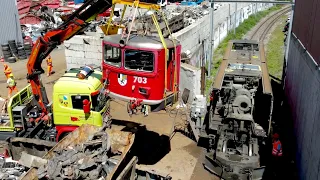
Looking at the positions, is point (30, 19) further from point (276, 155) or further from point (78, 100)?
point (276, 155)

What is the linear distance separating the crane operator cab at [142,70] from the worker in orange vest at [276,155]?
12.9 ft

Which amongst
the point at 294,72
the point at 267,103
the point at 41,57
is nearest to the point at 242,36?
the point at 294,72

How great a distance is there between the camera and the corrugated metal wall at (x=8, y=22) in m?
25.0

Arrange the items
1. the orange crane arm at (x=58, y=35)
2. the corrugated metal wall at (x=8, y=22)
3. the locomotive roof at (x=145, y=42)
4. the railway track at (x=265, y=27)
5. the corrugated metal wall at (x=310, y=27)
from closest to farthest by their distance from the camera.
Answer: the locomotive roof at (x=145, y=42) < the corrugated metal wall at (x=310, y=27) < the orange crane arm at (x=58, y=35) < the corrugated metal wall at (x=8, y=22) < the railway track at (x=265, y=27)

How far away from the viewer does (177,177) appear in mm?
11250

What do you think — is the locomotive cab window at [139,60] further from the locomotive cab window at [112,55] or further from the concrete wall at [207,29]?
the concrete wall at [207,29]

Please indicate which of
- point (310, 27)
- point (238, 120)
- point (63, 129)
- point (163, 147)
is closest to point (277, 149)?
point (238, 120)

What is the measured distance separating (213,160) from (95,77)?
5075 millimetres

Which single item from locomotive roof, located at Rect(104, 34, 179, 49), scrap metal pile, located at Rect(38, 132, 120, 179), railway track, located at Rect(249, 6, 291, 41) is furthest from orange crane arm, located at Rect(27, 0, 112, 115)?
railway track, located at Rect(249, 6, 291, 41)

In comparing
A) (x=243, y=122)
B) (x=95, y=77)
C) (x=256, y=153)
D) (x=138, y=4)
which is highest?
(x=138, y=4)

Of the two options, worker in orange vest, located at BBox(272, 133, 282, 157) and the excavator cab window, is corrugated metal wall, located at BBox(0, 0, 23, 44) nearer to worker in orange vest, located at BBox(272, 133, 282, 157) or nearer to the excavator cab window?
the excavator cab window

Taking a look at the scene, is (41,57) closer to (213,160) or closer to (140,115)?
(140,115)

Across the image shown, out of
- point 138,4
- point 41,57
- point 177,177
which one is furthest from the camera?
point 41,57

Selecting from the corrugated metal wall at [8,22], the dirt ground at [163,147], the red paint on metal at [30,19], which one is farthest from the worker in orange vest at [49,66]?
the red paint on metal at [30,19]
